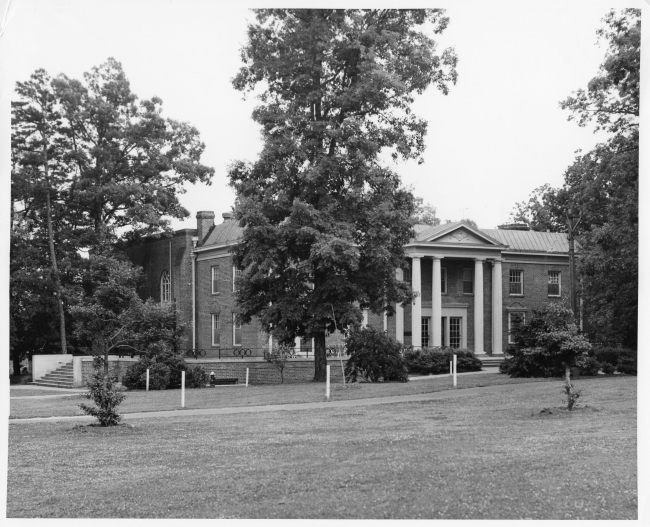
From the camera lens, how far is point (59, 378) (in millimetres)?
30344

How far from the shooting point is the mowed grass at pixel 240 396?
21516 mm

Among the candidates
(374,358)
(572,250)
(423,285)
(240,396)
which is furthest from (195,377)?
(423,285)

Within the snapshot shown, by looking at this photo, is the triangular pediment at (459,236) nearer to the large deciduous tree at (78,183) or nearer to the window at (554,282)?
the window at (554,282)

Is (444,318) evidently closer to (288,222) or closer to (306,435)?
(288,222)

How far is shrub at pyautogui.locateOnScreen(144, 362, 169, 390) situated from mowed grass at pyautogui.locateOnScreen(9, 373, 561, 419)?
0.86 metres

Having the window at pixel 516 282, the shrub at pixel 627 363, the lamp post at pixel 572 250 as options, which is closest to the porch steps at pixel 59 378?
the lamp post at pixel 572 250

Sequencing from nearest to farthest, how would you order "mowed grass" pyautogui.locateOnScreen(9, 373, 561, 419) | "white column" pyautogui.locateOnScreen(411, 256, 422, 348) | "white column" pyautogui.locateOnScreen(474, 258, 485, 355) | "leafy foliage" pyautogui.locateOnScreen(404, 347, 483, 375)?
1. "mowed grass" pyautogui.locateOnScreen(9, 373, 561, 419)
2. "leafy foliage" pyautogui.locateOnScreen(404, 347, 483, 375)
3. "white column" pyautogui.locateOnScreen(474, 258, 485, 355)
4. "white column" pyautogui.locateOnScreen(411, 256, 422, 348)

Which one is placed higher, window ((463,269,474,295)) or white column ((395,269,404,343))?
window ((463,269,474,295))

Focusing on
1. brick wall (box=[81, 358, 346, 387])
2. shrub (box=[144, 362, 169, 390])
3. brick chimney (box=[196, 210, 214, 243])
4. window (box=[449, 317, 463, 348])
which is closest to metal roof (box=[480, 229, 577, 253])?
window (box=[449, 317, 463, 348])

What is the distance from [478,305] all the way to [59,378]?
707 inches

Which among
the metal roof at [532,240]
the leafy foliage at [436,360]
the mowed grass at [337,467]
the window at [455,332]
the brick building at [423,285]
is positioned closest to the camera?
the mowed grass at [337,467]

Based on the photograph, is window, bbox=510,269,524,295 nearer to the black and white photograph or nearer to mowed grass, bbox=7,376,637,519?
the black and white photograph

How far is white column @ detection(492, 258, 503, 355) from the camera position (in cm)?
3772

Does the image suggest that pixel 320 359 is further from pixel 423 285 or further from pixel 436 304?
pixel 423 285
